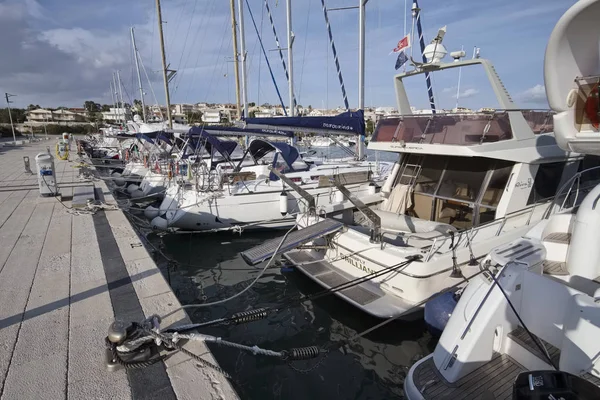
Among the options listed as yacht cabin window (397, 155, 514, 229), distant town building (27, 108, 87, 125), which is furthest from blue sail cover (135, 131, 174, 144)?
distant town building (27, 108, 87, 125)

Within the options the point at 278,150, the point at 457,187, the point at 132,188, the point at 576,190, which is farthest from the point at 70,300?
the point at 132,188

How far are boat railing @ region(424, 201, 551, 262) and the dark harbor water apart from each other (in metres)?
1.36

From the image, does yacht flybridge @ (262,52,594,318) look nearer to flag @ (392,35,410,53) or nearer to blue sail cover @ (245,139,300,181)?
flag @ (392,35,410,53)

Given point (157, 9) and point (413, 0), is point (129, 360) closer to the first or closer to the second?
point (413, 0)

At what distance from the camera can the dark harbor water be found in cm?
418

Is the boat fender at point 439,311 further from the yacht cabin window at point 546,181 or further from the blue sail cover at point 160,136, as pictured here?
the blue sail cover at point 160,136

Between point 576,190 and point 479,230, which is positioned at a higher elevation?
point 576,190

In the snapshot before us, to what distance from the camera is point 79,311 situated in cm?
353

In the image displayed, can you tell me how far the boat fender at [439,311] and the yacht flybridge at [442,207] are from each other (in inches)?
10.1

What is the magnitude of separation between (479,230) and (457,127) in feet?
6.45

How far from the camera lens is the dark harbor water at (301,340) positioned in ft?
13.7

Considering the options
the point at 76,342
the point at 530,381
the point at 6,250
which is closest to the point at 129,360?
the point at 76,342

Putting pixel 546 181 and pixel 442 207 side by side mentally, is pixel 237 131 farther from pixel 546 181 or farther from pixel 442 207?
pixel 546 181

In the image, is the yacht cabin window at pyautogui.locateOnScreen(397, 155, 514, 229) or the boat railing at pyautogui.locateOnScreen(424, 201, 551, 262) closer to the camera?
the boat railing at pyautogui.locateOnScreen(424, 201, 551, 262)
